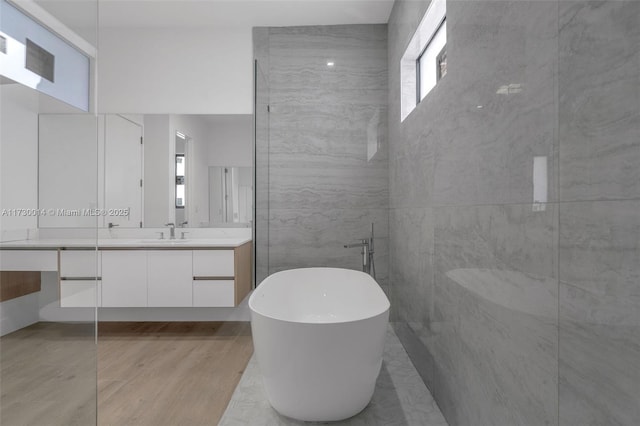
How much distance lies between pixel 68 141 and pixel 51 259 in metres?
0.36

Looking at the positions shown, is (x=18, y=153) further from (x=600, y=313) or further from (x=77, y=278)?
(x=600, y=313)

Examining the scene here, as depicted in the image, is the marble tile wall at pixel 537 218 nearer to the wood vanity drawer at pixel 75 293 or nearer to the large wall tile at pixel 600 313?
the large wall tile at pixel 600 313

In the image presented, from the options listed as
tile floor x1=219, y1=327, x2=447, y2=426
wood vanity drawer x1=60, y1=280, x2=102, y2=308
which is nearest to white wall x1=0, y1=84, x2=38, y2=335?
wood vanity drawer x1=60, y1=280, x2=102, y2=308

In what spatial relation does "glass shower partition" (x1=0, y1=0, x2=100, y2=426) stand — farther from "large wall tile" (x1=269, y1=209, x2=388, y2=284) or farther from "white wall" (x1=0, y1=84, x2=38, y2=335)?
"large wall tile" (x1=269, y1=209, x2=388, y2=284)

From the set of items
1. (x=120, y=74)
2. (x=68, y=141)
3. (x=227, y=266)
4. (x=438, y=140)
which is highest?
(x=120, y=74)

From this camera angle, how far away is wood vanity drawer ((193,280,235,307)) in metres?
2.91

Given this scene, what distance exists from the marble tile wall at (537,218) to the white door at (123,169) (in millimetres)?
2685

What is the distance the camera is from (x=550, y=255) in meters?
0.92

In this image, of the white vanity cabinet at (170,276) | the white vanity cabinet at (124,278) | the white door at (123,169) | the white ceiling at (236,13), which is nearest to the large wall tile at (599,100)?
the white ceiling at (236,13)

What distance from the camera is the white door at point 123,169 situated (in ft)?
10.6

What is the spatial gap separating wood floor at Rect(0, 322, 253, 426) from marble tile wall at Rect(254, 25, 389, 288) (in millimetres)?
938

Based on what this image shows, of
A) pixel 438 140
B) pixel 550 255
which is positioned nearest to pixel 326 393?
pixel 550 255

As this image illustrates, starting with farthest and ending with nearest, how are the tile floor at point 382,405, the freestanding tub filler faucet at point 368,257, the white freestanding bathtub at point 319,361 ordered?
the freestanding tub filler faucet at point 368,257
the tile floor at point 382,405
the white freestanding bathtub at point 319,361

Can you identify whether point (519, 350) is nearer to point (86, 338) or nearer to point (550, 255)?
point (550, 255)
